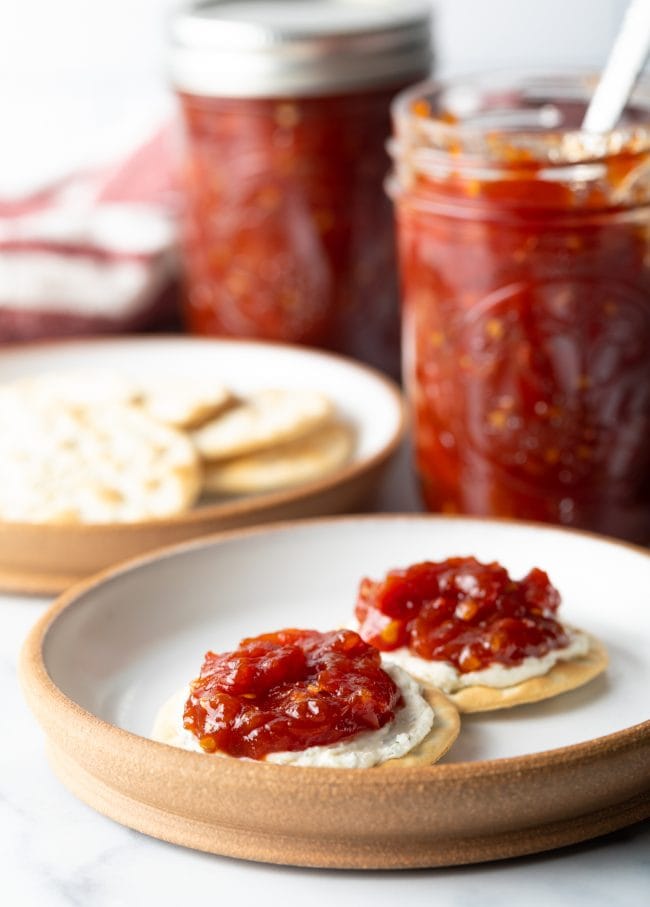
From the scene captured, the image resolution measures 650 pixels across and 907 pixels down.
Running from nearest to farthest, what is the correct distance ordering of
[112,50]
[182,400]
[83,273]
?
[182,400] → [83,273] → [112,50]

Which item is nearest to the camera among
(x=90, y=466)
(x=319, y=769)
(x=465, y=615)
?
(x=319, y=769)

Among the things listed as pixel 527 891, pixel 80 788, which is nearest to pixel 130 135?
pixel 80 788

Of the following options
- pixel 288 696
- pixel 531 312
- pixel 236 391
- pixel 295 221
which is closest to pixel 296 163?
pixel 295 221

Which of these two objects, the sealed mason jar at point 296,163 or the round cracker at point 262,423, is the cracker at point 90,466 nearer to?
the round cracker at point 262,423

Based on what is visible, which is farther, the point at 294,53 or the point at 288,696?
the point at 294,53

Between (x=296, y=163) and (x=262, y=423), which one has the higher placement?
(x=296, y=163)

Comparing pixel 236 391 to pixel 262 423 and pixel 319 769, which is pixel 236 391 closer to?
pixel 262 423

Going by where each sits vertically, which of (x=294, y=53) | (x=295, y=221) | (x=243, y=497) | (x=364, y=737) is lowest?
(x=243, y=497)

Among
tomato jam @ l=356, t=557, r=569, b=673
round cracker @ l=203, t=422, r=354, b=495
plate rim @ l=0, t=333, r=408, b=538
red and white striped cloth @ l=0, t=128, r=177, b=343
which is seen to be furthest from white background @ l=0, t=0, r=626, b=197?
tomato jam @ l=356, t=557, r=569, b=673
